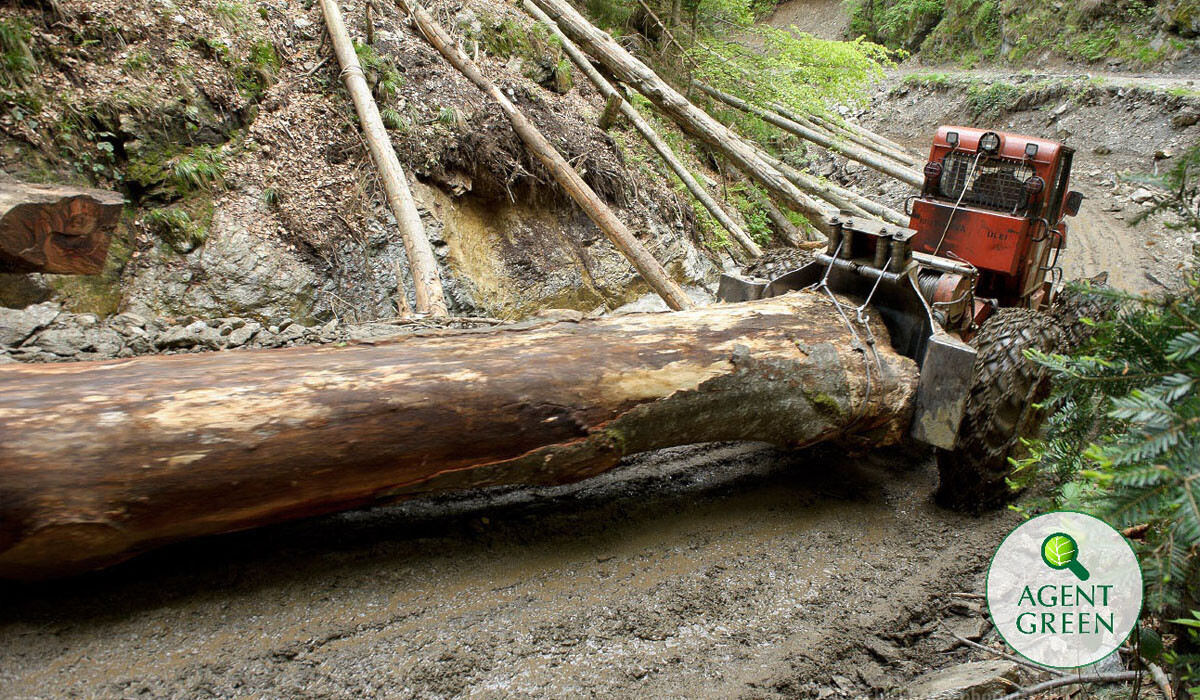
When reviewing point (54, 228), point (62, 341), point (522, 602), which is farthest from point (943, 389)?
point (54, 228)

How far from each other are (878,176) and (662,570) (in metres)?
12.9

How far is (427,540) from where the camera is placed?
307 cm

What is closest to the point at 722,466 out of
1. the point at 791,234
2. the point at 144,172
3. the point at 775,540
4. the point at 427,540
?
the point at 775,540

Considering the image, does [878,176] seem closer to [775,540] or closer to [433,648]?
[775,540]

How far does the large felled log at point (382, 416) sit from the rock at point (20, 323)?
104 cm

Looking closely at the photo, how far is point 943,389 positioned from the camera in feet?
11.3

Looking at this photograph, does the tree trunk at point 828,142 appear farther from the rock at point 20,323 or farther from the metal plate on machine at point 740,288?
the rock at point 20,323

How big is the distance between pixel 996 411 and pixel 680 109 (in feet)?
19.1

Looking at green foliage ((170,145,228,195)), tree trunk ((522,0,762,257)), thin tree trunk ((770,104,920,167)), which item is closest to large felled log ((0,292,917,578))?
green foliage ((170,145,228,195))

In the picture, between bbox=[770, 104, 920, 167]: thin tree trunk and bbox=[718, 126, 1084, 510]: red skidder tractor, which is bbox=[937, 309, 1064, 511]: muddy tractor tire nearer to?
bbox=[718, 126, 1084, 510]: red skidder tractor

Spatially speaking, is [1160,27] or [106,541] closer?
[106,541]

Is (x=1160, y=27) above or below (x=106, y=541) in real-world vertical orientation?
above

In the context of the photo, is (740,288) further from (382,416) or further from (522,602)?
(382,416)

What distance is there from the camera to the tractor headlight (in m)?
5.12
